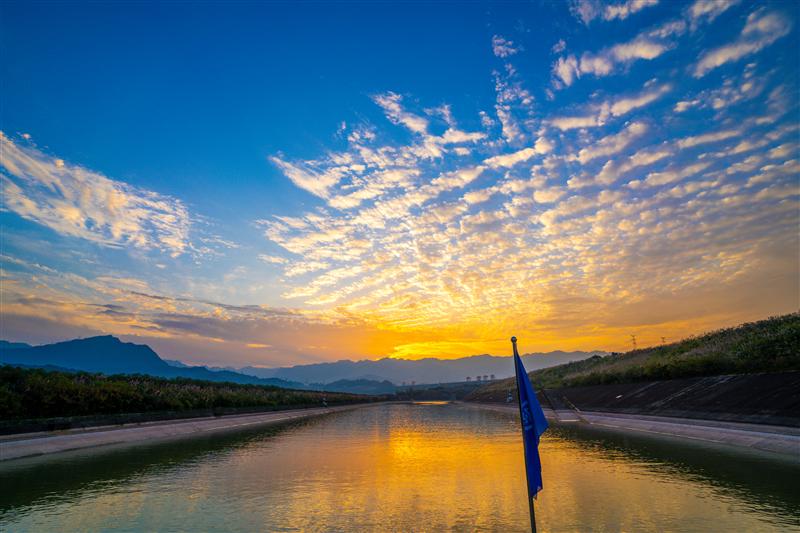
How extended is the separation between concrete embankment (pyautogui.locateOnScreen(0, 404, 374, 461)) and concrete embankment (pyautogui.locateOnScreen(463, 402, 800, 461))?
151 feet

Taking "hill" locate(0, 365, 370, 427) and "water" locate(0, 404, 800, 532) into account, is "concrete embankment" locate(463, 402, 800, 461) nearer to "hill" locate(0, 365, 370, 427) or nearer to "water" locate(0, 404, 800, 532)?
"water" locate(0, 404, 800, 532)

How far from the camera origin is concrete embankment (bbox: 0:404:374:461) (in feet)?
99.7

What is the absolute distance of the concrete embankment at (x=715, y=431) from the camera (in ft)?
86.1

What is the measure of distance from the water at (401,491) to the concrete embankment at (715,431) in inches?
91.4

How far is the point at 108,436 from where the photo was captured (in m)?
39.7

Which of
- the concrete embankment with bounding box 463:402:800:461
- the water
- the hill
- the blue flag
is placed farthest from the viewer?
the hill

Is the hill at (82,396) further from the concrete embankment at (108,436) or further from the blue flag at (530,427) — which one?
the blue flag at (530,427)

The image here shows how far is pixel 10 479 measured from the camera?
2250 centimetres

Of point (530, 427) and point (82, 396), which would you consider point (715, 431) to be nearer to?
point (530, 427)

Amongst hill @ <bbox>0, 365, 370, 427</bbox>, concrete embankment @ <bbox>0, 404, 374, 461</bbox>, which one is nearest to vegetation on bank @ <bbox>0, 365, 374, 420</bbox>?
hill @ <bbox>0, 365, 370, 427</bbox>

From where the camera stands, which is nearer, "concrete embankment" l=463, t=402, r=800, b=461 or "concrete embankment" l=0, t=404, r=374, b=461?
"concrete embankment" l=463, t=402, r=800, b=461

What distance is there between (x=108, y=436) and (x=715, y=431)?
49316mm

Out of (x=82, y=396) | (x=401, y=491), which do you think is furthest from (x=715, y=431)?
(x=82, y=396)

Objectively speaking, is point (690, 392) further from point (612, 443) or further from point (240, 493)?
point (240, 493)
